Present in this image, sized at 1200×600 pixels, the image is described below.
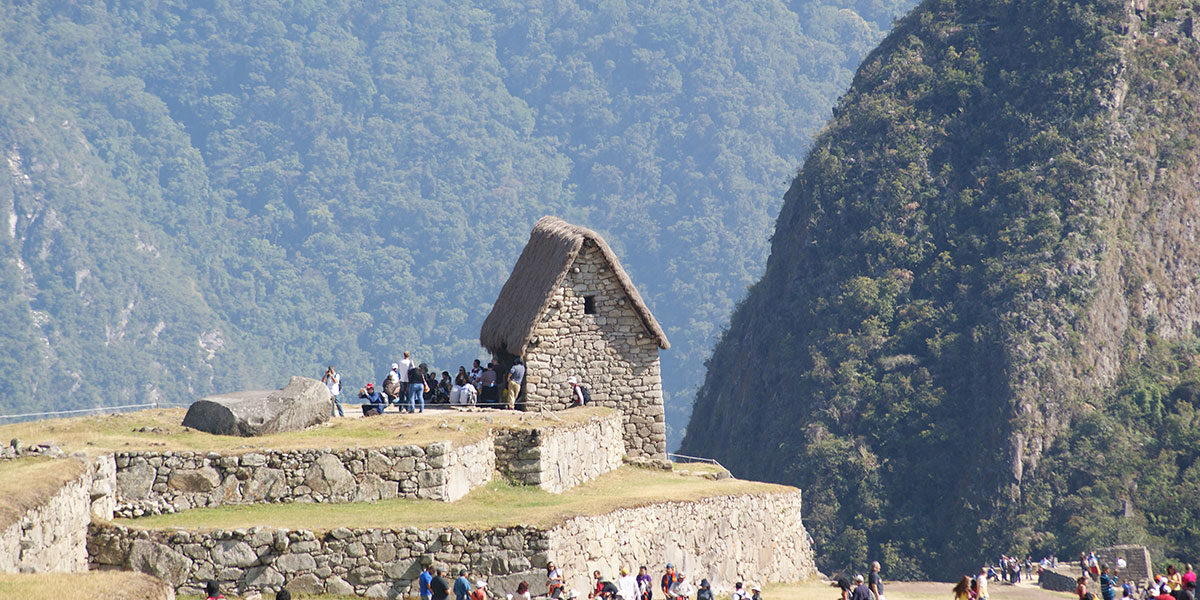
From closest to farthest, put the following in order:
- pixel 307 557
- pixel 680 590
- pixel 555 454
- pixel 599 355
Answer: pixel 307 557 → pixel 680 590 → pixel 555 454 → pixel 599 355

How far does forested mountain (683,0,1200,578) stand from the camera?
102 m

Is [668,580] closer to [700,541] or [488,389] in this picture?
[700,541]

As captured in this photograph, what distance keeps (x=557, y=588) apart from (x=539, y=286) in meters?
17.6

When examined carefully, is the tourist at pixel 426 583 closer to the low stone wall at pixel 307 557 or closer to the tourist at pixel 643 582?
the low stone wall at pixel 307 557

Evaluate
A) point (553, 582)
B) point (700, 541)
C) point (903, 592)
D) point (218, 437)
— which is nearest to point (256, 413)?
point (218, 437)

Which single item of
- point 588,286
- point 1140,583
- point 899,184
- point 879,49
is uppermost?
point 879,49

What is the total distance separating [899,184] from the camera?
412 ft

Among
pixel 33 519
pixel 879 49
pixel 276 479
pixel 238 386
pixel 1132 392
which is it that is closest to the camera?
pixel 33 519

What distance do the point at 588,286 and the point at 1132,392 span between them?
2864 inches

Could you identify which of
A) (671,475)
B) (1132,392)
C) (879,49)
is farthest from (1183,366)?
(671,475)

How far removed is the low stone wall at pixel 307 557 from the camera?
29531mm

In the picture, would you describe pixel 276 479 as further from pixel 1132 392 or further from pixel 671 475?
pixel 1132 392

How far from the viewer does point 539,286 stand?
46.6m

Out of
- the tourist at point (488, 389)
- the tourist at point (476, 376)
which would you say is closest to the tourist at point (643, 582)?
the tourist at point (488, 389)
